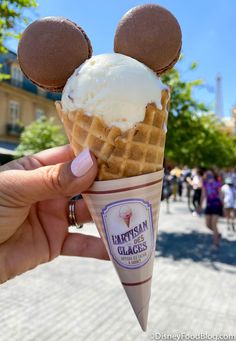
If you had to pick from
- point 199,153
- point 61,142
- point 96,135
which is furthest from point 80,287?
point 199,153

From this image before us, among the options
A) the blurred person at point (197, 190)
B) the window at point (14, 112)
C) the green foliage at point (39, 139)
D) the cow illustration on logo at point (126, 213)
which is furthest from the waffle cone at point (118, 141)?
the window at point (14, 112)

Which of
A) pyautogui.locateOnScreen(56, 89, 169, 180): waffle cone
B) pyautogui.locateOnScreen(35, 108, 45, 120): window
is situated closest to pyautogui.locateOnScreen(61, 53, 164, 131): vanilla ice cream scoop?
pyautogui.locateOnScreen(56, 89, 169, 180): waffle cone

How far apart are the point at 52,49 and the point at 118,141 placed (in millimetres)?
567

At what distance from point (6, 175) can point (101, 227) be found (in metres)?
0.56

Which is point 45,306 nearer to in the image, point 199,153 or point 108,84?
point 108,84

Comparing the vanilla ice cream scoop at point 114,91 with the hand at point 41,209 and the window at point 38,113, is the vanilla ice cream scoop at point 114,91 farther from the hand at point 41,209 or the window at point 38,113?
the window at point 38,113

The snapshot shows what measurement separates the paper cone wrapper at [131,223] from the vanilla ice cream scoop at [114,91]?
31 centimetres

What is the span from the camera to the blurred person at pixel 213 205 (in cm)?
832

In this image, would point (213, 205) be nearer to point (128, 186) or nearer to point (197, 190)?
point (197, 190)

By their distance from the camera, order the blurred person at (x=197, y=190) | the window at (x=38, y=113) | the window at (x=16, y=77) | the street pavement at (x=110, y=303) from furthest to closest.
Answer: the window at (x=38, y=113) < the window at (x=16, y=77) < the blurred person at (x=197, y=190) < the street pavement at (x=110, y=303)

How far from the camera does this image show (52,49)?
1749mm

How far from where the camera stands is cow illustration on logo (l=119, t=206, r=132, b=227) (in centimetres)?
174

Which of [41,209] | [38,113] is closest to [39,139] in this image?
[38,113]

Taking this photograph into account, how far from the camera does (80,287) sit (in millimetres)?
5504
